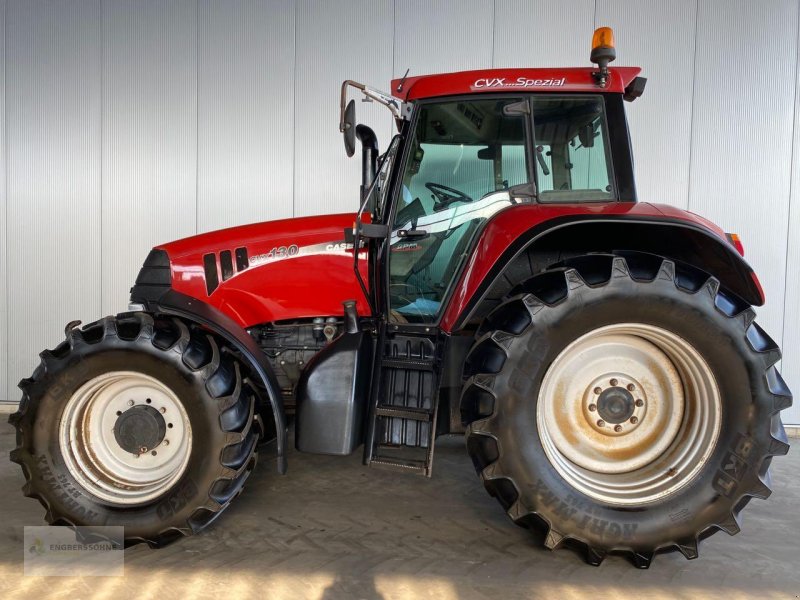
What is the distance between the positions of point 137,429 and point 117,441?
0.11 m

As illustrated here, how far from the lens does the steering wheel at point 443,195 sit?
2211mm

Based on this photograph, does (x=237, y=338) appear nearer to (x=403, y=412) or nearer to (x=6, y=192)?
(x=403, y=412)

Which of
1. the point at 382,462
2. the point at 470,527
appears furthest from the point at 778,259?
the point at 382,462

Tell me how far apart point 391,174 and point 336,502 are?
155 cm

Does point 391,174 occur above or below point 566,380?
above

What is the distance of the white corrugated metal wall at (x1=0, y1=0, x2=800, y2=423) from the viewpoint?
385 cm

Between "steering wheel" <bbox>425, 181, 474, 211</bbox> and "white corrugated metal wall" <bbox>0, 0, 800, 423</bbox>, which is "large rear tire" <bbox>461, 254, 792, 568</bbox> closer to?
"steering wheel" <bbox>425, 181, 474, 211</bbox>

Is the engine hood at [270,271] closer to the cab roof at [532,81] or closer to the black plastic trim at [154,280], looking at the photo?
the black plastic trim at [154,280]

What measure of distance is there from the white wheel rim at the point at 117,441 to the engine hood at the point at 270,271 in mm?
500

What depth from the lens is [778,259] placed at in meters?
3.89

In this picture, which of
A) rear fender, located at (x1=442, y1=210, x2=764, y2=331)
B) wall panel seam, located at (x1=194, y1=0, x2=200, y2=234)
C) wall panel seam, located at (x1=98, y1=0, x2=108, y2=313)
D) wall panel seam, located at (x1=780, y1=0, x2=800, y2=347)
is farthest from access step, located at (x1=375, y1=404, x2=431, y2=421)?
wall panel seam, located at (x1=780, y1=0, x2=800, y2=347)

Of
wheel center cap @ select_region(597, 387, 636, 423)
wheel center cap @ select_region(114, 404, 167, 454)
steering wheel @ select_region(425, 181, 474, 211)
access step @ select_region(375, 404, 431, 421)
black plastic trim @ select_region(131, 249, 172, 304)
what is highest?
steering wheel @ select_region(425, 181, 474, 211)

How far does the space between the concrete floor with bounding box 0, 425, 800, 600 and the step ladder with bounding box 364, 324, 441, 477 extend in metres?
0.34

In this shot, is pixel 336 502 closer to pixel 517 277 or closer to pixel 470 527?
pixel 470 527
